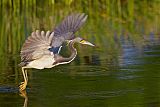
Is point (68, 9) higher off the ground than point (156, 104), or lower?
higher

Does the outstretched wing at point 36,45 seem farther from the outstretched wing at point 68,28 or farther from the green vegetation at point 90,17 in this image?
the green vegetation at point 90,17

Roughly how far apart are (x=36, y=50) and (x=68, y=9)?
464 inches

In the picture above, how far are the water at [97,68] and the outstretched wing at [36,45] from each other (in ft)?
1.59

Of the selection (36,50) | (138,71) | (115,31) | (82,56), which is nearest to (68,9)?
(115,31)

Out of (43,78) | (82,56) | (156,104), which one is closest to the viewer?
(156,104)

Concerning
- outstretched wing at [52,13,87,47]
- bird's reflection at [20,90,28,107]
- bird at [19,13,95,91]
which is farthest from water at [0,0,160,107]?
outstretched wing at [52,13,87,47]

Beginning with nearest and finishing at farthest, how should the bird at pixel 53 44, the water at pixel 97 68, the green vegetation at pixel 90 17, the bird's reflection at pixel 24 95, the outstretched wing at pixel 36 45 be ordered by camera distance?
the bird's reflection at pixel 24 95
the water at pixel 97 68
the outstretched wing at pixel 36 45
the bird at pixel 53 44
the green vegetation at pixel 90 17

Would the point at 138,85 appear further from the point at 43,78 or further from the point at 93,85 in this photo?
the point at 43,78

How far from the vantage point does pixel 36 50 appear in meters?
8.96

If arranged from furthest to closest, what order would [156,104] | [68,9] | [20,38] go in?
[68,9]
[20,38]
[156,104]

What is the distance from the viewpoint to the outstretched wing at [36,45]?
8680 mm

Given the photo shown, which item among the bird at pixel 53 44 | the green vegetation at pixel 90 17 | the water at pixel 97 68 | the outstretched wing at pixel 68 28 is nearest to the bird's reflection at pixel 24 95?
the water at pixel 97 68

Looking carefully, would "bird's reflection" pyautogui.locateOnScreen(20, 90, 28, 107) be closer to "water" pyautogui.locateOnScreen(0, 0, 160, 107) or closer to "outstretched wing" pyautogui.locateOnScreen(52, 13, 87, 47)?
"water" pyautogui.locateOnScreen(0, 0, 160, 107)

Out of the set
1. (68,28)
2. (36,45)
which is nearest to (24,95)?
(36,45)
